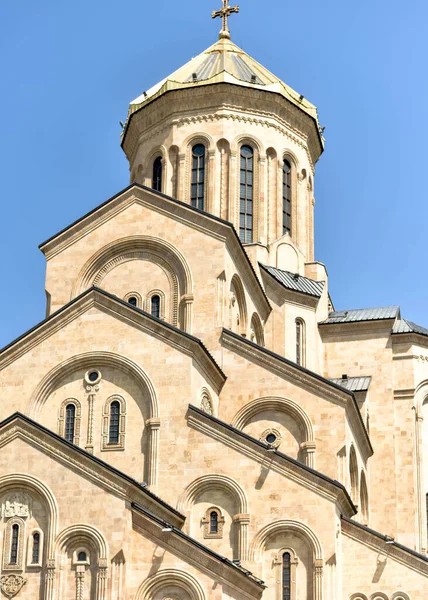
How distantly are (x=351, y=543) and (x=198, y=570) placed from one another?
706cm

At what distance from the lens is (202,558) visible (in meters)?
28.9

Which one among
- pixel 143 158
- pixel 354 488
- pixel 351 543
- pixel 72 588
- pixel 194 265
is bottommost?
pixel 72 588

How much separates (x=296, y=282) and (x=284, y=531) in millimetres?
14538

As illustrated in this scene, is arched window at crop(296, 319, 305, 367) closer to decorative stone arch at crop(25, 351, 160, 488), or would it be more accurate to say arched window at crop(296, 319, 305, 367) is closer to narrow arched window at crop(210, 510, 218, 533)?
decorative stone arch at crop(25, 351, 160, 488)

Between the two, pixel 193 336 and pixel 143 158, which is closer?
pixel 193 336

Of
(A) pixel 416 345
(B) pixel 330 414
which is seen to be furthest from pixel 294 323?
(B) pixel 330 414

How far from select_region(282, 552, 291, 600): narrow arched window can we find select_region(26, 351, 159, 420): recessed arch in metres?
5.62

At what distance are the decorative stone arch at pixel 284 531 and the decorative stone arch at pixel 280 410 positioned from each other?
4092mm

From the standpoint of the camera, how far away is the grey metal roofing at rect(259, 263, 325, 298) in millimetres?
44625

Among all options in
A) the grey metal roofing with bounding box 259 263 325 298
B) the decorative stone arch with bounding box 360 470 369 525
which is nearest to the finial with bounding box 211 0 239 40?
the grey metal roofing with bounding box 259 263 325 298

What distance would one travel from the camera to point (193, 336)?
34594 millimetres

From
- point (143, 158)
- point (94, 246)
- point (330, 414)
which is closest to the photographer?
point (330, 414)

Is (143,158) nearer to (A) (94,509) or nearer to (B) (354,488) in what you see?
(B) (354,488)

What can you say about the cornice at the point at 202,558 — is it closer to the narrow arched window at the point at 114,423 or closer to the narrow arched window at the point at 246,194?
the narrow arched window at the point at 114,423
